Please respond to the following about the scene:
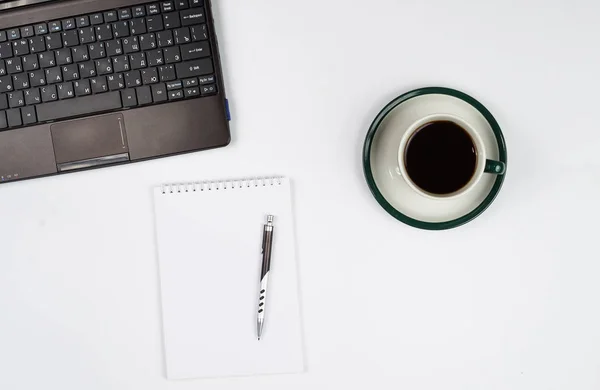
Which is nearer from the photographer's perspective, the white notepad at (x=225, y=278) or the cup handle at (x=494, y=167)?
the cup handle at (x=494, y=167)

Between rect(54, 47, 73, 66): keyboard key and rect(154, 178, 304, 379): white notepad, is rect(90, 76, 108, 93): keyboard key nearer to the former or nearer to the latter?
rect(54, 47, 73, 66): keyboard key

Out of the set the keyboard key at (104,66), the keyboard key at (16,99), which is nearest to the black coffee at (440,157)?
the keyboard key at (104,66)

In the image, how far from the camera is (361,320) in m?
0.72

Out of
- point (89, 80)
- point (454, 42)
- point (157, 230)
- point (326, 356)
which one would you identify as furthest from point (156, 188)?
point (454, 42)

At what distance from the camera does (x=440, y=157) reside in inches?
25.2

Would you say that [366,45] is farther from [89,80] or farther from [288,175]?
[89,80]

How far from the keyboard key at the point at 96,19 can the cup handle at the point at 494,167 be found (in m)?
0.49

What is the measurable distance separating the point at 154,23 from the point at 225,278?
33cm

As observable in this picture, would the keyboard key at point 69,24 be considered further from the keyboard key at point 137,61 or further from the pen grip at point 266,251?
the pen grip at point 266,251

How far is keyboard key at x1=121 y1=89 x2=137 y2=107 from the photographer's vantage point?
27.4 inches

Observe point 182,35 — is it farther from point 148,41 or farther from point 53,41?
point 53,41

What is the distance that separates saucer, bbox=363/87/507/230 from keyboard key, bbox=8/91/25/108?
17.0 inches

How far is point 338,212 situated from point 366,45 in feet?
0.71

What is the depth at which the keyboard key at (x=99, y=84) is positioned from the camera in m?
0.70
